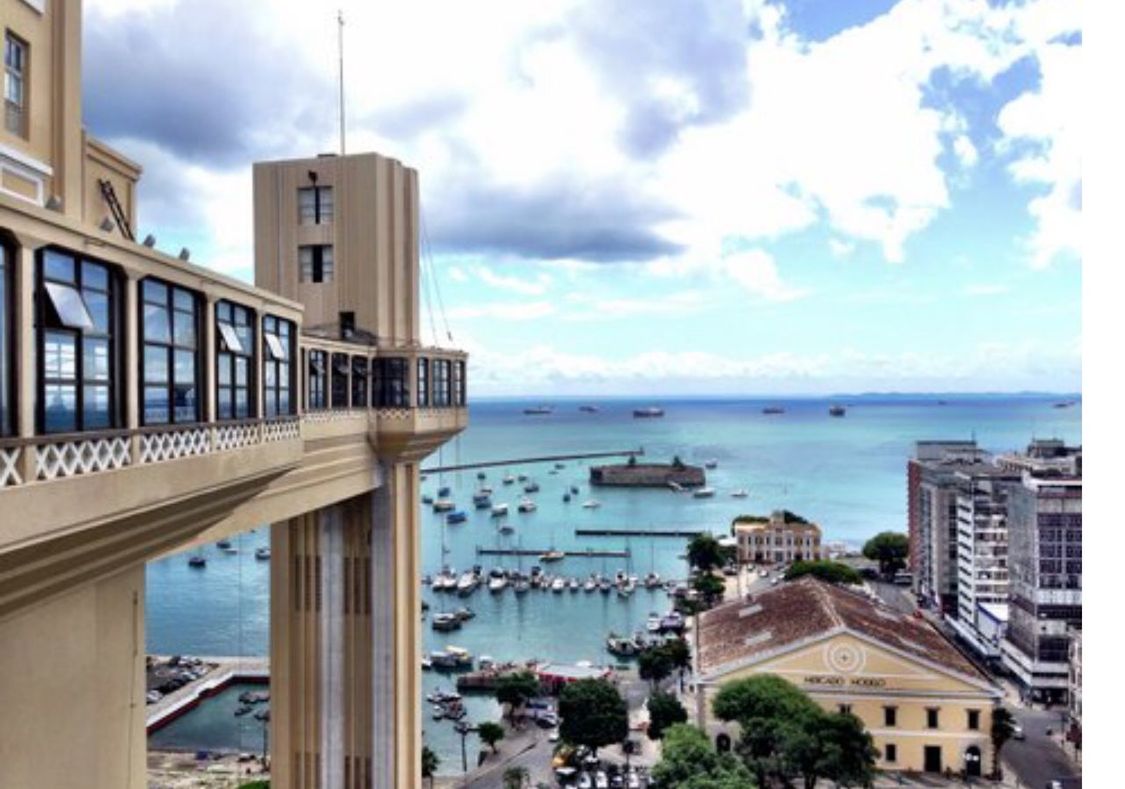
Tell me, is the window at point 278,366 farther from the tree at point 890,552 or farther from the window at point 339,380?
the tree at point 890,552

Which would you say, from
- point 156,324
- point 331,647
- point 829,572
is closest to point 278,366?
point 156,324

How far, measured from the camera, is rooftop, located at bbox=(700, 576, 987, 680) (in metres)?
23.7

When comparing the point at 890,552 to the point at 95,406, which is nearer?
the point at 95,406

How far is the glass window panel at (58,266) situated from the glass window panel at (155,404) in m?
0.89

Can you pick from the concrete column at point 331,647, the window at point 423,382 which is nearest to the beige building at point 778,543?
the concrete column at point 331,647

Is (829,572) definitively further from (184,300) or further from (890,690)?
(184,300)

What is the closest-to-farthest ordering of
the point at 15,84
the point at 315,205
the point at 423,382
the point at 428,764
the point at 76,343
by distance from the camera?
the point at 76,343
the point at 15,84
the point at 315,205
the point at 423,382
the point at 428,764

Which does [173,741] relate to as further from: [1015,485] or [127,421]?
[1015,485]

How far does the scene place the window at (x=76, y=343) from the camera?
402cm

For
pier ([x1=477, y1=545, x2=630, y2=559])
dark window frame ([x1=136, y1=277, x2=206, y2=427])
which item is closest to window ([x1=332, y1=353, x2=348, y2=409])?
dark window frame ([x1=136, y1=277, x2=206, y2=427])

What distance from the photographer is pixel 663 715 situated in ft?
77.4

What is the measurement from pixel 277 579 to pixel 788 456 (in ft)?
448

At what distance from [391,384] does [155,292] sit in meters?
6.71

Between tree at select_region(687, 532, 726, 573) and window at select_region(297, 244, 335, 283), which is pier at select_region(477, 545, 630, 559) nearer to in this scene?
tree at select_region(687, 532, 726, 573)
